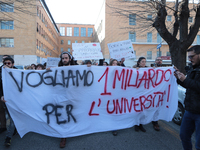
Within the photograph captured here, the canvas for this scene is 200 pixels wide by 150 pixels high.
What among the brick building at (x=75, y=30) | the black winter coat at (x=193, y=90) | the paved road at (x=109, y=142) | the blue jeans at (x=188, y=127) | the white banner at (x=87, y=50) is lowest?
the paved road at (x=109, y=142)

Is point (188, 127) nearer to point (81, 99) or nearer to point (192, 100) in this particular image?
point (192, 100)

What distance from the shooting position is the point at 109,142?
3254mm

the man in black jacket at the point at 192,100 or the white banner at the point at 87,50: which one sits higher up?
the white banner at the point at 87,50

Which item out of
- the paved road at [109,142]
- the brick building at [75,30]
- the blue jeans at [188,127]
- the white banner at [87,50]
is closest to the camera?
the blue jeans at [188,127]

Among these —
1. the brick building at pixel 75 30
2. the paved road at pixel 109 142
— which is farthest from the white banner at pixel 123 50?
the brick building at pixel 75 30

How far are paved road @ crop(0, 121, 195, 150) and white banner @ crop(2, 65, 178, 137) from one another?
243mm

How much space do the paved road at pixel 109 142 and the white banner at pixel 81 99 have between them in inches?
9.6

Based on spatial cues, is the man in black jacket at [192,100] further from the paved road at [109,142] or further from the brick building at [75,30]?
the brick building at [75,30]

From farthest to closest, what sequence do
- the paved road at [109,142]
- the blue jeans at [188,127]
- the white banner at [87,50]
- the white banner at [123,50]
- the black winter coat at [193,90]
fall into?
the white banner at [123,50] < the white banner at [87,50] < the paved road at [109,142] < the blue jeans at [188,127] < the black winter coat at [193,90]

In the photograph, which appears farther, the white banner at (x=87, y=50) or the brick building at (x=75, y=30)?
the brick building at (x=75, y=30)

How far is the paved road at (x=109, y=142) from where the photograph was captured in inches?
120

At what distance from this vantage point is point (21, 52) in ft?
84.8

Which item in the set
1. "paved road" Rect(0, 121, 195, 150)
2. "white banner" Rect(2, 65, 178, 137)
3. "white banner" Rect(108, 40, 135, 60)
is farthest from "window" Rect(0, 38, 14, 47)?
"white banner" Rect(2, 65, 178, 137)

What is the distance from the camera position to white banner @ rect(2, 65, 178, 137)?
10.2 ft
